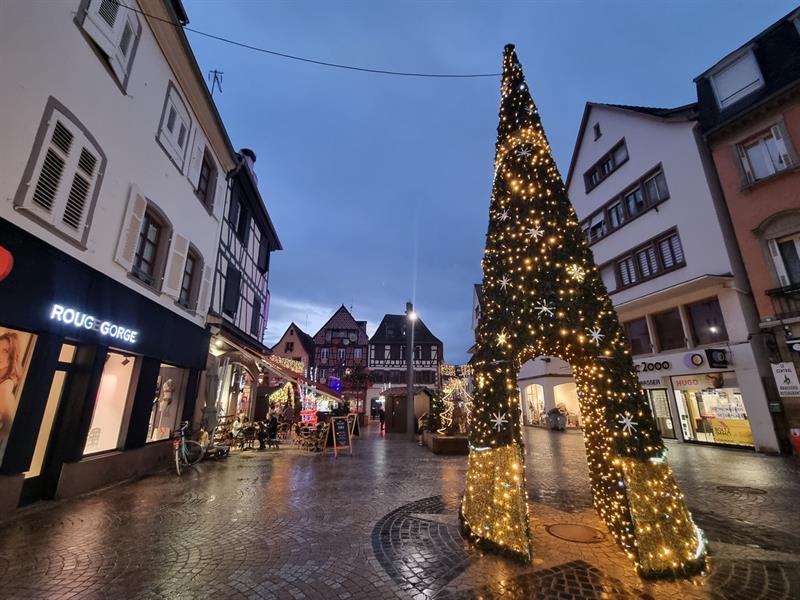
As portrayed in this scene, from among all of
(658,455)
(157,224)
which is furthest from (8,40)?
(658,455)

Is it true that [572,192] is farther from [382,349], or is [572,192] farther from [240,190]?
[382,349]

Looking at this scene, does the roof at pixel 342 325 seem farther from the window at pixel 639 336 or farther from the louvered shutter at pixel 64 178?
the louvered shutter at pixel 64 178

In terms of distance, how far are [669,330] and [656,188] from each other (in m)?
Result: 6.13

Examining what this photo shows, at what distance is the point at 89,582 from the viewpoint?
10.9 ft

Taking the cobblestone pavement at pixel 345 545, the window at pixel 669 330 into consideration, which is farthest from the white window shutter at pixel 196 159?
the window at pixel 669 330

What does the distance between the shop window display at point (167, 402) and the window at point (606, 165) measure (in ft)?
67.5

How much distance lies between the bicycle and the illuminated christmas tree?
790 centimetres

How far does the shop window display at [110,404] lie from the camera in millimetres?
7355

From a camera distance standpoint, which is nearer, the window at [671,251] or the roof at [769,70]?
the roof at [769,70]

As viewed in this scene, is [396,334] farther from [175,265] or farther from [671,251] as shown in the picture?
[175,265]

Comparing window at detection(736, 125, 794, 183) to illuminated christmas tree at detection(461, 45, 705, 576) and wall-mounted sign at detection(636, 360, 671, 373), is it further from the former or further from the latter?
illuminated christmas tree at detection(461, 45, 705, 576)

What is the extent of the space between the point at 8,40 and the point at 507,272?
7.75 metres

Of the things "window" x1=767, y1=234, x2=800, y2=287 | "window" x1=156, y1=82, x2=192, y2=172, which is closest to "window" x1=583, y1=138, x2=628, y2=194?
"window" x1=767, y1=234, x2=800, y2=287

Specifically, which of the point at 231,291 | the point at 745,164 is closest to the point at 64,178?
the point at 231,291
